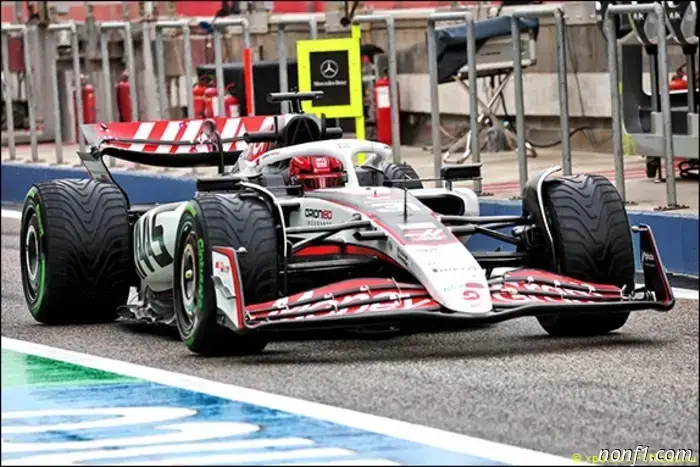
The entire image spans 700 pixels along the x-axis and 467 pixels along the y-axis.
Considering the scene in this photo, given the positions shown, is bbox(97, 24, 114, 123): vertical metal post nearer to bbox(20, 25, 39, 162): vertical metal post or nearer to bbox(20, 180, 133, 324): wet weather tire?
bbox(20, 25, 39, 162): vertical metal post

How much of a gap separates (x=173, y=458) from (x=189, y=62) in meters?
12.8

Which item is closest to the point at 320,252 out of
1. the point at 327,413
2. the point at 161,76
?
the point at 327,413

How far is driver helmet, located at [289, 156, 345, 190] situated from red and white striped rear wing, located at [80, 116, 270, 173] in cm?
161

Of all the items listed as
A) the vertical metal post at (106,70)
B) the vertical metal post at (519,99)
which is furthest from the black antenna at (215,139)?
the vertical metal post at (106,70)

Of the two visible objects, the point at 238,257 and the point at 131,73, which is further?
the point at 131,73

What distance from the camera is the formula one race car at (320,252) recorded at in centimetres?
988

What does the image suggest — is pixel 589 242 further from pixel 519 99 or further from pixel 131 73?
pixel 131 73

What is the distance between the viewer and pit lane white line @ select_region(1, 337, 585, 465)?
24.2ft

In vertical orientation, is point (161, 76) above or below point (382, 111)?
above

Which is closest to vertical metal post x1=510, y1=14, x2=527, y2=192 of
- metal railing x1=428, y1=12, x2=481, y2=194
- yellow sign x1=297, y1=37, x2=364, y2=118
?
metal railing x1=428, y1=12, x2=481, y2=194

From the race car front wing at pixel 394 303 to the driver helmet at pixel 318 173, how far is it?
1465 mm

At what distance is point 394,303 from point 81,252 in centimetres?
272

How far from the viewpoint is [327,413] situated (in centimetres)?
842

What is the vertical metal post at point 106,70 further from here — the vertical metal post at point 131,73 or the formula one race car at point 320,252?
the formula one race car at point 320,252
